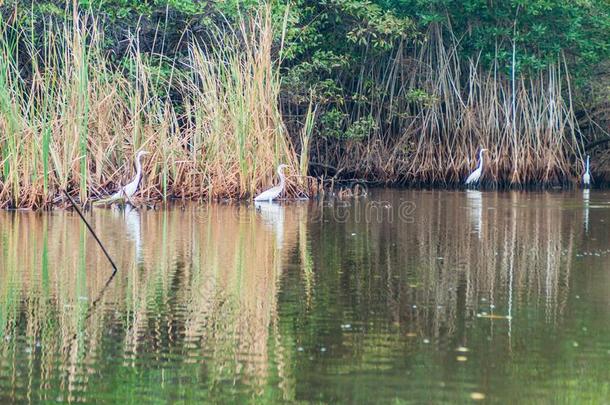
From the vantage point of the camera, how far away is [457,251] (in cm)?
1006

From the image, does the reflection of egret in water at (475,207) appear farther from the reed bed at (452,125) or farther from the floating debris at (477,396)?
the floating debris at (477,396)

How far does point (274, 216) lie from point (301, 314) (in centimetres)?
695

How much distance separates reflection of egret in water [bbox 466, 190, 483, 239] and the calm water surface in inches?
31.0

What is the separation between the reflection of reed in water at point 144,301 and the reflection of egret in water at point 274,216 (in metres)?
0.10

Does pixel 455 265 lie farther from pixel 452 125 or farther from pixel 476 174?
pixel 452 125

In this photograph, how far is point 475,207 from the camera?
1586 cm

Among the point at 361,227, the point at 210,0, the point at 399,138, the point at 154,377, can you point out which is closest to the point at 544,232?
the point at 361,227

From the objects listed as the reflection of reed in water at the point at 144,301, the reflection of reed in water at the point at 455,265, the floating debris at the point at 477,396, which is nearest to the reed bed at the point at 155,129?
the reflection of reed in water at the point at 144,301

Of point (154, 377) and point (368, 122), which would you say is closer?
point (154, 377)

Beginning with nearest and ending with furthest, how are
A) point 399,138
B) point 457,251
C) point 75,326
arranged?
point 75,326 → point 457,251 → point 399,138

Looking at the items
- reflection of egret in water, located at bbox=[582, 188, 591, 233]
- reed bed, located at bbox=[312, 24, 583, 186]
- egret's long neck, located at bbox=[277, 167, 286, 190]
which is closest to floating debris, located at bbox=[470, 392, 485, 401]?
reflection of egret in water, located at bbox=[582, 188, 591, 233]

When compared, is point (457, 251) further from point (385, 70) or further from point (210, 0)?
point (385, 70)

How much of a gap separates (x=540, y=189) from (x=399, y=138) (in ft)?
9.37

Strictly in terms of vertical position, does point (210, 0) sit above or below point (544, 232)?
above
